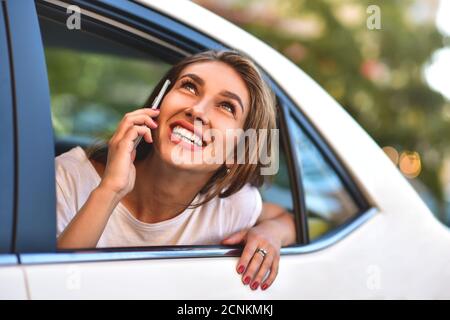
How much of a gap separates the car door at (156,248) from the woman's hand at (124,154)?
178 millimetres

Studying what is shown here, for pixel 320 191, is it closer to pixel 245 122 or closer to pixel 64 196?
pixel 245 122

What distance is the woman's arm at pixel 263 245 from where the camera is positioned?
1.82m

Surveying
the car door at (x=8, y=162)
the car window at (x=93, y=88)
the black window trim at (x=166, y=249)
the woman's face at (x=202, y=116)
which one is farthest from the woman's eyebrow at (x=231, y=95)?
the car window at (x=93, y=88)

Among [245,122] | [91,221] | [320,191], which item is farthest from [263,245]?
[320,191]

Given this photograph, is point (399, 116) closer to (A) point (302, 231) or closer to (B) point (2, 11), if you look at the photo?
(A) point (302, 231)

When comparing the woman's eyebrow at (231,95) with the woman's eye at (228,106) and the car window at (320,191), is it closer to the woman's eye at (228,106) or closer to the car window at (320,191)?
the woman's eye at (228,106)

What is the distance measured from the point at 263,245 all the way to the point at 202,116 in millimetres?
391

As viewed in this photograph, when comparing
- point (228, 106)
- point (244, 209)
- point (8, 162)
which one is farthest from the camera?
point (244, 209)

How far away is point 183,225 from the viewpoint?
79.1 inches

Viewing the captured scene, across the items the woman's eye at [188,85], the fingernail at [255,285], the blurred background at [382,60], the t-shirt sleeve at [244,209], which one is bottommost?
the fingernail at [255,285]

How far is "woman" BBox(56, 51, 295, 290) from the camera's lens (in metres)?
1.84

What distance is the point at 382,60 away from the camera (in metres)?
10.2

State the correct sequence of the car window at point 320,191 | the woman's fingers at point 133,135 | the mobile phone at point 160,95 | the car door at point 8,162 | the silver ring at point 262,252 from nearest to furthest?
the car door at point 8,162
the woman's fingers at point 133,135
the silver ring at point 262,252
the mobile phone at point 160,95
the car window at point 320,191
